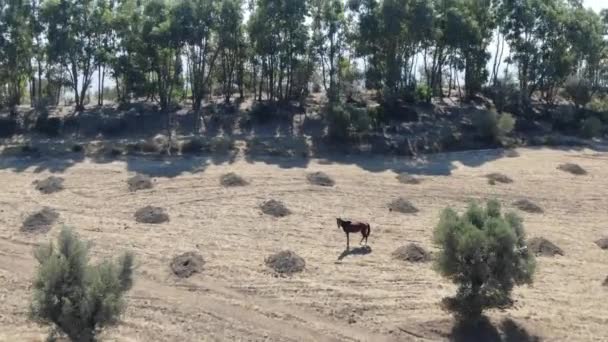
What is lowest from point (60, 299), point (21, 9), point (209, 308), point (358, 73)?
point (209, 308)

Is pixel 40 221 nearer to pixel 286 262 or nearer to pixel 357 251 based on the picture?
pixel 286 262

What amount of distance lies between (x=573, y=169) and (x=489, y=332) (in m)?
19.7

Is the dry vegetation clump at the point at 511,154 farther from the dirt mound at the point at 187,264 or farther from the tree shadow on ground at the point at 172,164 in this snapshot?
the dirt mound at the point at 187,264

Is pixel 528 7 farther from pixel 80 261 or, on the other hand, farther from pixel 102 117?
pixel 80 261

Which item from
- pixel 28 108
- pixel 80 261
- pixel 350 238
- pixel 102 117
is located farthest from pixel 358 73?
pixel 80 261

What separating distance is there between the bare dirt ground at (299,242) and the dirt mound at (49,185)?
0.30m

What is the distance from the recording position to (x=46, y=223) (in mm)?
25203

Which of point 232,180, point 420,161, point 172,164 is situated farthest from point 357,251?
point 420,161

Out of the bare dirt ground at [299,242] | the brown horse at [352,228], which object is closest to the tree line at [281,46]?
the bare dirt ground at [299,242]

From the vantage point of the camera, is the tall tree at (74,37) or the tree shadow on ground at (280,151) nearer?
the tree shadow on ground at (280,151)

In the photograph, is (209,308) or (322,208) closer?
(209,308)

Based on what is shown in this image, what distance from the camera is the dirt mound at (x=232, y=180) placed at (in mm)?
30425

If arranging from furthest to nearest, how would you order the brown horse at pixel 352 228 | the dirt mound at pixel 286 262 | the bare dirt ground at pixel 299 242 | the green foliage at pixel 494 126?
the green foliage at pixel 494 126, the brown horse at pixel 352 228, the dirt mound at pixel 286 262, the bare dirt ground at pixel 299 242

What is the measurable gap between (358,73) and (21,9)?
2234cm
